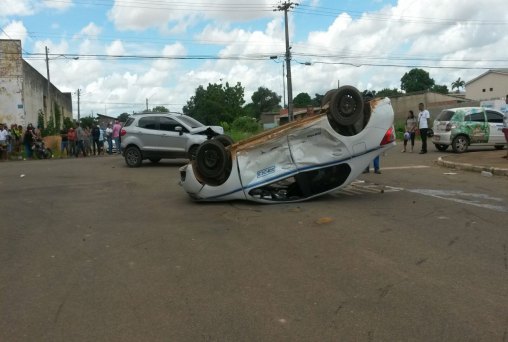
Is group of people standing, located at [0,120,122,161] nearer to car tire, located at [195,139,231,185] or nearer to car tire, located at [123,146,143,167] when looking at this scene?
car tire, located at [123,146,143,167]

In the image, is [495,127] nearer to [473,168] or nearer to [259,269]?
[473,168]

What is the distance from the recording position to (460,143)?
19.5 m

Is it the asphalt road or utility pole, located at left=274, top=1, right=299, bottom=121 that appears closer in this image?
the asphalt road

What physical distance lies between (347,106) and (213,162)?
8.58 feet

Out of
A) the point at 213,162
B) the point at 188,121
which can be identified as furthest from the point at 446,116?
the point at 213,162

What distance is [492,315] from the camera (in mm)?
4023

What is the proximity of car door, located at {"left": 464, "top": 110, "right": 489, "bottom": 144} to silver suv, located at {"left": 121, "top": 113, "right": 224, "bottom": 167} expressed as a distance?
949 centimetres

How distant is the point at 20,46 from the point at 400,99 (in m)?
45.8

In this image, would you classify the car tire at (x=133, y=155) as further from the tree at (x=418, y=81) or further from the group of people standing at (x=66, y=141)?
the tree at (x=418, y=81)

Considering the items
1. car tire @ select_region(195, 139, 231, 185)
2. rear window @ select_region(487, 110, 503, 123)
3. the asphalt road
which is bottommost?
the asphalt road

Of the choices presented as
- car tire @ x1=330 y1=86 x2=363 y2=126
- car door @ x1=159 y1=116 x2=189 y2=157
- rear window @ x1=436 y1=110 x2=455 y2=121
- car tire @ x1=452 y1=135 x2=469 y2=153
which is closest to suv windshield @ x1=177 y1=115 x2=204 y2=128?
car door @ x1=159 y1=116 x2=189 y2=157

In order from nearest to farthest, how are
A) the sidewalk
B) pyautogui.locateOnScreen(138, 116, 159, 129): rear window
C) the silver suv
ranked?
the sidewalk
the silver suv
pyautogui.locateOnScreen(138, 116, 159, 129): rear window

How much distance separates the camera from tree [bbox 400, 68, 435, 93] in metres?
118

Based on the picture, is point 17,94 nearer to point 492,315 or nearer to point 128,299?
point 128,299
